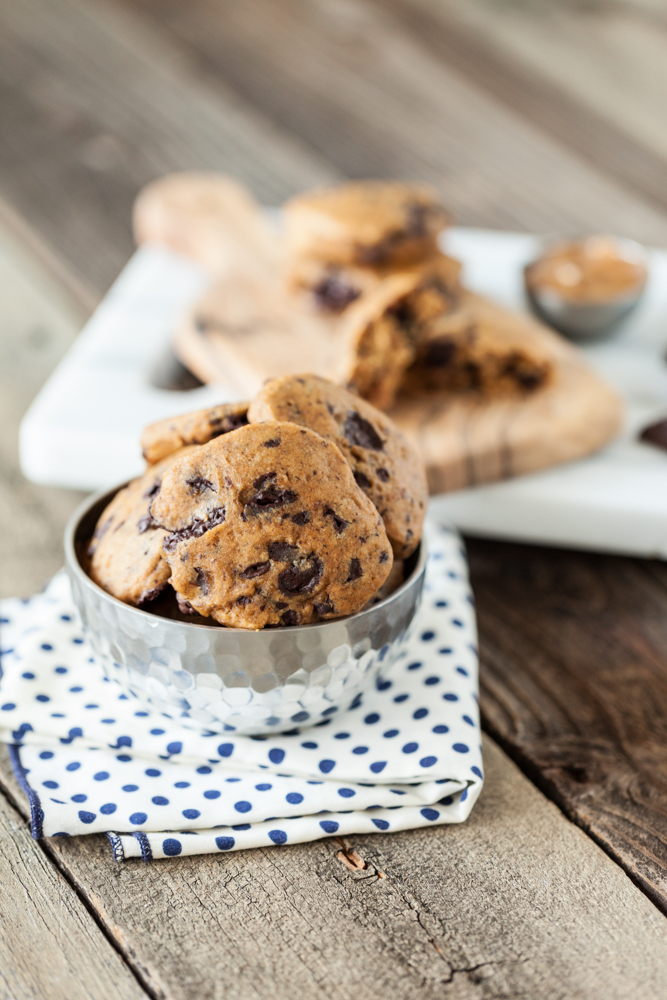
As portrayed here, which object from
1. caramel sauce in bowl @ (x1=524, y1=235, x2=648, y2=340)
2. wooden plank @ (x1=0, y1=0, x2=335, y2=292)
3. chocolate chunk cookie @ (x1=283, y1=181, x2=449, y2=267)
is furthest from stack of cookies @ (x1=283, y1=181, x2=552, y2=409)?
wooden plank @ (x1=0, y1=0, x2=335, y2=292)

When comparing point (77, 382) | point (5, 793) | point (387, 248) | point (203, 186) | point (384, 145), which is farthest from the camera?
point (384, 145)

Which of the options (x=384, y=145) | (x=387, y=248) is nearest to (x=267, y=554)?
(x=387, y=248)

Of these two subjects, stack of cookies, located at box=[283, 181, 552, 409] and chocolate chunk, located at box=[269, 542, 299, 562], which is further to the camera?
stack of cookies, located at box=[283, 181, 552, 409]

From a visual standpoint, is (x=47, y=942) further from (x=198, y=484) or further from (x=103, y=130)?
(x=103, y=130)

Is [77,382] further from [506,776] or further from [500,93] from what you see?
[500,93]

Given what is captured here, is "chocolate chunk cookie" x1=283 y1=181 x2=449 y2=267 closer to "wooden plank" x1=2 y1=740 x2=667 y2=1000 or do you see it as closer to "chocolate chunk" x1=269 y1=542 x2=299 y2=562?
"chocolate chunk" x1=269 y1=542 x2=299 y2=562
